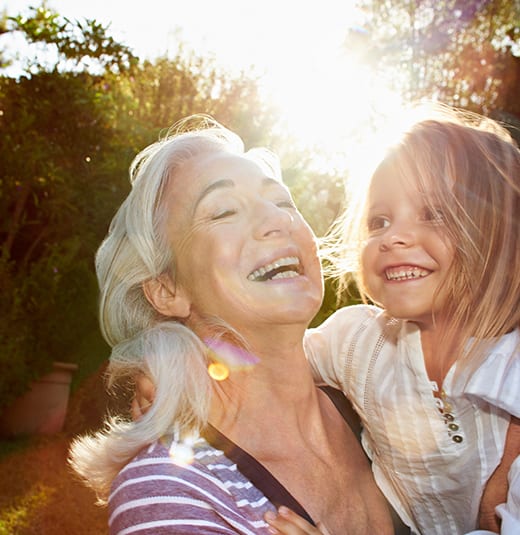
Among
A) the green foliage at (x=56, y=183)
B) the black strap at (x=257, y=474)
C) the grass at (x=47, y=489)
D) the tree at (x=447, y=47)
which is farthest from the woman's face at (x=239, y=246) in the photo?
the tree at (x=447, y=47)

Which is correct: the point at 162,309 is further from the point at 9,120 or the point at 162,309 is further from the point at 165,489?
the point at 9,120

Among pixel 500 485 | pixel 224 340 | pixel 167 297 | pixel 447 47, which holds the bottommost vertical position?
pixel 500 485

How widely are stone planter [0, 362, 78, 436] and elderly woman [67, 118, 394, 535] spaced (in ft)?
15.3

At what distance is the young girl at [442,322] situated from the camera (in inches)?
83.0

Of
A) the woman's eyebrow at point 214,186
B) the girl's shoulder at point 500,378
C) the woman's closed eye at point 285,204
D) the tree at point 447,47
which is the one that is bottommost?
the girl's shoulder at point 500,378

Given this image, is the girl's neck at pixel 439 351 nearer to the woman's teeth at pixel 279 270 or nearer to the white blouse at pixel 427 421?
the white blouse at pixel 427 421

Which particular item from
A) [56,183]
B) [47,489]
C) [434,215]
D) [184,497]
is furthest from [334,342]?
[56,183]

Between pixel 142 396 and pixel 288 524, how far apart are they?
0.65 meters

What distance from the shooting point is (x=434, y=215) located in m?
2.20

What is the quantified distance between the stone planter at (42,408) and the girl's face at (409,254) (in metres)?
5.13

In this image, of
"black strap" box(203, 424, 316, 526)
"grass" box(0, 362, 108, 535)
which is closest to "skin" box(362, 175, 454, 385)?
"black strap" box(203, 424, 316, 526)

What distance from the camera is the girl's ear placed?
89.6 inches

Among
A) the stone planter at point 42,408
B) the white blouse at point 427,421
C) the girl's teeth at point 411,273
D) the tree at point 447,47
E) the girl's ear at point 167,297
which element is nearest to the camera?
the white blouse at point 427,421

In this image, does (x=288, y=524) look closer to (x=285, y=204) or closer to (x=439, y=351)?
(x=439, y=351)
